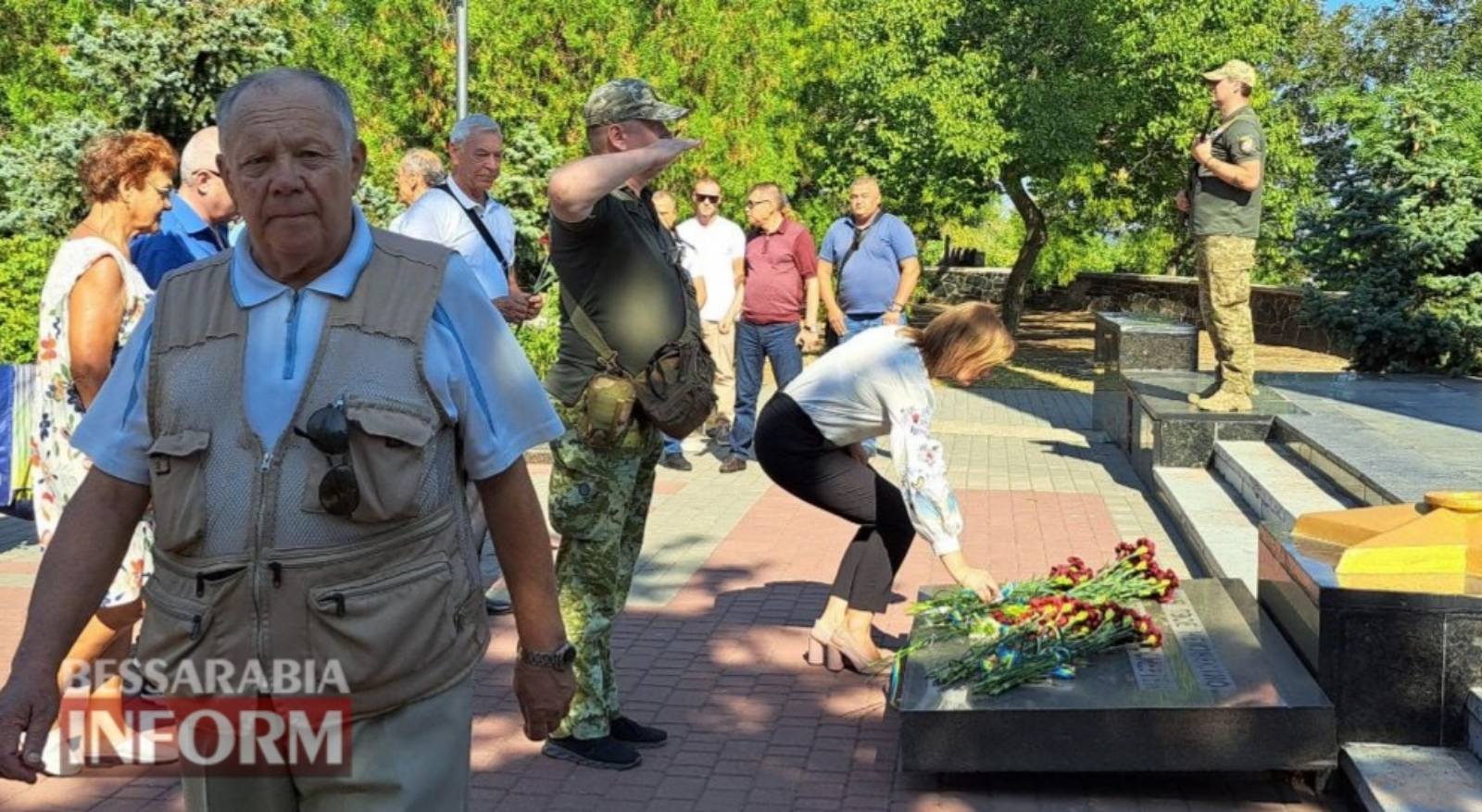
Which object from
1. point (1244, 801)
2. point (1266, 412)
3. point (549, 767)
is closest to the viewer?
point (1244, 801)

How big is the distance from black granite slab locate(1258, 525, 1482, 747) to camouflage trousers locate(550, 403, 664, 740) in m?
1.99

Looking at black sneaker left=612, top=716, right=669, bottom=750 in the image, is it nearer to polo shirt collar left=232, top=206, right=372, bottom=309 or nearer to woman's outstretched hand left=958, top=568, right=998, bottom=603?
woman's outstretched hand left=958, top=568, right=998, bottom=603

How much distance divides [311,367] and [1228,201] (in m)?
7.20

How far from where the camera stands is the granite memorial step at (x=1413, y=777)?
4.16 metres

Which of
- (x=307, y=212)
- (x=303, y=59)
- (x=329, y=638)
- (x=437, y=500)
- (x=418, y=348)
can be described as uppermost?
(x=303, y=59)

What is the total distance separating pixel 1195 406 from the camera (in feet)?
32.6

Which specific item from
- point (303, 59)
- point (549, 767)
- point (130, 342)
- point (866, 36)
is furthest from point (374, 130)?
point (130, 342)

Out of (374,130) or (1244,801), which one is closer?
(1244,801)

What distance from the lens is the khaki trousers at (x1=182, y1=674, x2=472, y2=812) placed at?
8.30ft

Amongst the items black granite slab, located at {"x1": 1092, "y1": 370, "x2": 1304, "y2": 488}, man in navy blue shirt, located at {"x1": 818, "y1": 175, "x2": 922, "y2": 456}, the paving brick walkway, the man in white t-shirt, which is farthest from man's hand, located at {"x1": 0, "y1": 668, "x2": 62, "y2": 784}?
the man in white t-shirt

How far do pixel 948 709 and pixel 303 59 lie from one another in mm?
18976

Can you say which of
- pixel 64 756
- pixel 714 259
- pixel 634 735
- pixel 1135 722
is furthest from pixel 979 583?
pixel 714 259

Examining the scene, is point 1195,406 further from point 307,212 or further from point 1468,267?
point 307,212

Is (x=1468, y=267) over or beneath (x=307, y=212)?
beneath
